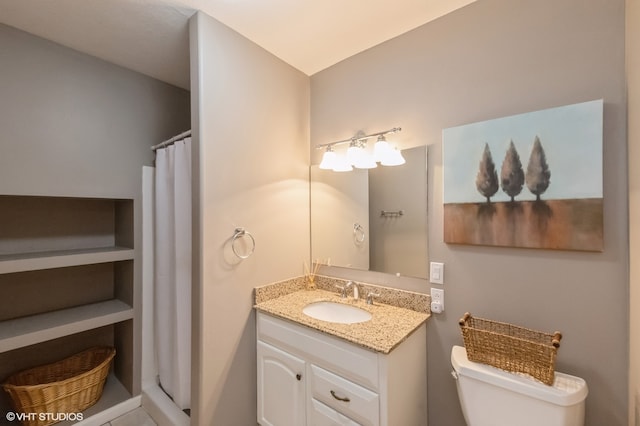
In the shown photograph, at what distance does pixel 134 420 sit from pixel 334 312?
154 centimetres

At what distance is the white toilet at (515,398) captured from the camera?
94 centimetres

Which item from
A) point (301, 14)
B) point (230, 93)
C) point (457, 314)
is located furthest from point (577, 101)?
point (230, 93)

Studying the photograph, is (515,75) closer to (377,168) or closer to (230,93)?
(377,168)

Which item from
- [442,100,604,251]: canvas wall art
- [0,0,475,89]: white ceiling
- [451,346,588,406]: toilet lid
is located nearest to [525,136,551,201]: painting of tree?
[442,100,604,251]: canvas wall art

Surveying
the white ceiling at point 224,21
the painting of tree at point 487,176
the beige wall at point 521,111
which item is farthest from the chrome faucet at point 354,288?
the white ceiling at point 224,21

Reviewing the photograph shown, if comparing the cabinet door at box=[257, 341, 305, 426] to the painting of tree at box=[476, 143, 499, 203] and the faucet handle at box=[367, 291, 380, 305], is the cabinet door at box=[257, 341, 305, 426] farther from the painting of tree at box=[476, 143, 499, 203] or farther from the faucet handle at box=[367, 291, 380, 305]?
the painting of tree at box=[476, 143, 499, 203]

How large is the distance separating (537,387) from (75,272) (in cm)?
283

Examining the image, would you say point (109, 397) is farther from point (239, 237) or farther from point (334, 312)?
point (334, 312)

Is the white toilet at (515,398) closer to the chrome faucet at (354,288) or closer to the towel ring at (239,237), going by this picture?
the chrome faucet at (354,288)

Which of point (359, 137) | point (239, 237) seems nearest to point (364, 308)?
point (239, 237)

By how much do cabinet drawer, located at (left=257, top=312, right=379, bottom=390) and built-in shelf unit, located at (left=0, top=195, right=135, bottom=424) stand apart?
115 centimetres

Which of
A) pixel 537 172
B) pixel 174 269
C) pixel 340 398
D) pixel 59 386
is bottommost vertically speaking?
pixel 59 386

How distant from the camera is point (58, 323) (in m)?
1.64

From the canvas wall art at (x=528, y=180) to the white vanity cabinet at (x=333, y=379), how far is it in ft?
2.14
